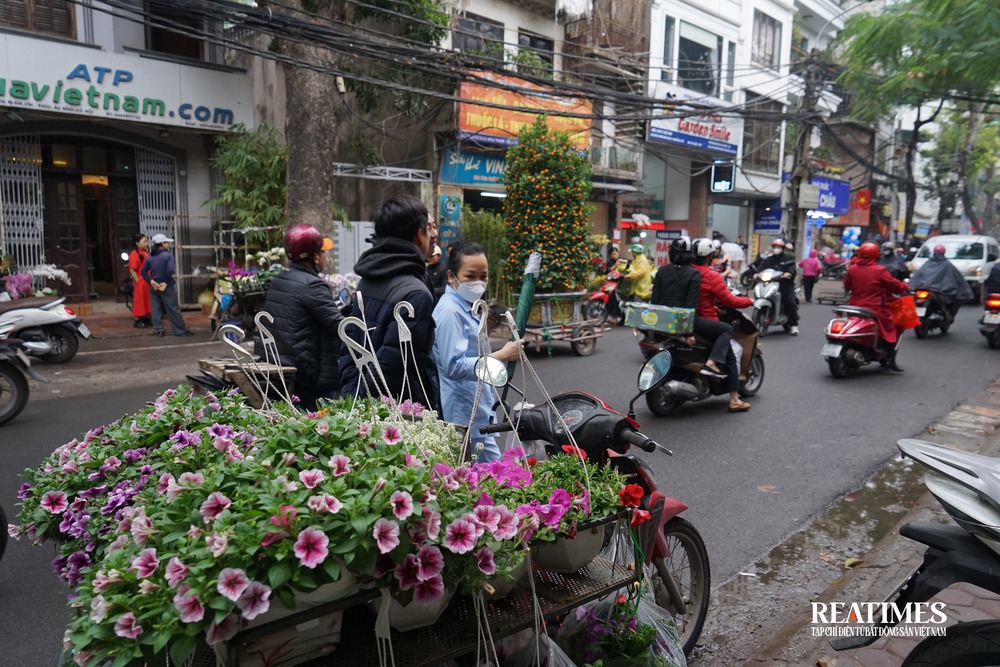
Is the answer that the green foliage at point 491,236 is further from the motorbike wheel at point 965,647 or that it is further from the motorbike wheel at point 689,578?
the motorbike wheel at point 965,647

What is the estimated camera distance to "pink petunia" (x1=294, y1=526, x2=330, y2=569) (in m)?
1.40

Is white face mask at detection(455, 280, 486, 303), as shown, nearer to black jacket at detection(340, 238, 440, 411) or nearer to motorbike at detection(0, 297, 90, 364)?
black jacket at detection(340, 238, 440, 411)

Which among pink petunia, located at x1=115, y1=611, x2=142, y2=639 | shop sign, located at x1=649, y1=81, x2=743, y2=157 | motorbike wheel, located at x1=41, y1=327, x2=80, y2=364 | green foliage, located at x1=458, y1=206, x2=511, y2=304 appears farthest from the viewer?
shop sign, located at x1=649, y1=81, x2=743, y2=157

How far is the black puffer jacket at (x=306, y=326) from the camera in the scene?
3.54 metres

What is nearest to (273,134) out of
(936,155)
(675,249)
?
(675,249)

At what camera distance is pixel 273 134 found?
13367mm

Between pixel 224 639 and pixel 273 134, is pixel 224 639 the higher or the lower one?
the lower one

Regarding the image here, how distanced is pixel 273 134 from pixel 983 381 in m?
12.4

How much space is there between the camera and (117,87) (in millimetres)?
11727

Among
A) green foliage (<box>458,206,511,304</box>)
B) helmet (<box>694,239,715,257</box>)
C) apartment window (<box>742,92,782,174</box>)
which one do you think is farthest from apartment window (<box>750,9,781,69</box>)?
helmet (<box>694,239,715,257</box>)

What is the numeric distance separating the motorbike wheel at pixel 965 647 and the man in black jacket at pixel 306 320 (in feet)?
9.01

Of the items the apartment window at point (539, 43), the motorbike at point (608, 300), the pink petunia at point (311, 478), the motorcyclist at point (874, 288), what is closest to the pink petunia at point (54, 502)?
the pink petunia at point (311, 478)

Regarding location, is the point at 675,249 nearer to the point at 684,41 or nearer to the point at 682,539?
the point at 682,539

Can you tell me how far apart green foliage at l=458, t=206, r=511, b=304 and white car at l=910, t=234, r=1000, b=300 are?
1105 centimetres
